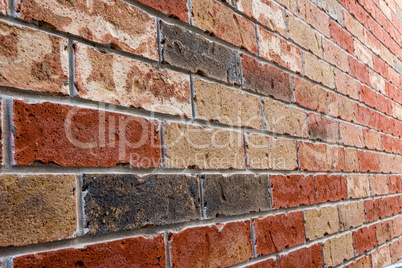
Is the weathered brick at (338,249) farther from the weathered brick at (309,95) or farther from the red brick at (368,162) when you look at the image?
the weathered brick at (309,95)

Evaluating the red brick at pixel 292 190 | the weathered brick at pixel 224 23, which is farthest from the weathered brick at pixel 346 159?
the weathered brick at pixel 224 23

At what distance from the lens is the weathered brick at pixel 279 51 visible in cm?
104

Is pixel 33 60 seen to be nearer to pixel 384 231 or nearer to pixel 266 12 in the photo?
pixel 266 12

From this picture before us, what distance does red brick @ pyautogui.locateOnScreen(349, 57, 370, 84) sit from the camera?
1636 mm

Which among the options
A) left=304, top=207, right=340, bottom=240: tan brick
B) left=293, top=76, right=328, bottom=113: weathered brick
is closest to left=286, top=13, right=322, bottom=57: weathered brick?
left=293, top=76, right=328, bottom=113: weathered brick

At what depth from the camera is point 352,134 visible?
A: 1.54 meters

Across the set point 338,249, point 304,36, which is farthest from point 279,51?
point 338,249

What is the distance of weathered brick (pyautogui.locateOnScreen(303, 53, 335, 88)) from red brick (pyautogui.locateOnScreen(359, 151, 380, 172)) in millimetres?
406

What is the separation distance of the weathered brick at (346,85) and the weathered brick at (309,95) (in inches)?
6.8

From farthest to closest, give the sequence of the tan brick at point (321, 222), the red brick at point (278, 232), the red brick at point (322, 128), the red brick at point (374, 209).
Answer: the red brick at point (374, 209) < the red brick at point (322, 128) < the tan brick at point (321, 222) < the red brick at point (278, 232)

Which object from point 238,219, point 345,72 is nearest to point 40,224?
point 238,219

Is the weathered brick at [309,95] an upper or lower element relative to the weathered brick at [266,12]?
lower

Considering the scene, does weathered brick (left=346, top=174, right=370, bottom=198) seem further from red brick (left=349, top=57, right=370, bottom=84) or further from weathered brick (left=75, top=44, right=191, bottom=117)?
weathered brick (left=75, top=44, right=191, bottom=117)

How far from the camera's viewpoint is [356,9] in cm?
175
